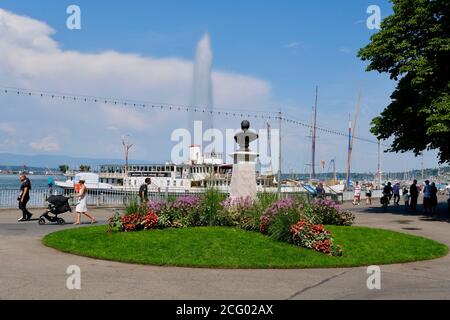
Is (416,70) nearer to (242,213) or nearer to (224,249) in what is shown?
(242,213)

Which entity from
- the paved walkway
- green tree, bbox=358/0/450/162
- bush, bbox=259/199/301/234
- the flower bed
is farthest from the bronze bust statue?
green tree, bbox=358/0/450/162

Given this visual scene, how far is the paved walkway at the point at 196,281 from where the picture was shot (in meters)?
7.96

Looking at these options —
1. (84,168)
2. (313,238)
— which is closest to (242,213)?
(313,238)

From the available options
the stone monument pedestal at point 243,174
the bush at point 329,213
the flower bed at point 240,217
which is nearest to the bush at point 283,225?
the flower bed at point 240,217

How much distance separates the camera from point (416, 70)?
82.0 ft

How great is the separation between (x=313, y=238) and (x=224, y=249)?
2.50 metres

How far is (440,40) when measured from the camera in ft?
80.6

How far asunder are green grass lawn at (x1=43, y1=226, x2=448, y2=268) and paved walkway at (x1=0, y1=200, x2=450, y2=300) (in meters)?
0.43

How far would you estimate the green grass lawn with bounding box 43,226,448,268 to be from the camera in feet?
35.9

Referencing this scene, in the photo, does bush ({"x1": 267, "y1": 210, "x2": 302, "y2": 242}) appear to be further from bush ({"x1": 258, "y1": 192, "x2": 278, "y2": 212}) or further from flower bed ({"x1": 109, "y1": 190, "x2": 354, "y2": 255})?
bush ({"x1": 258, "y1": 192, "x2": 278, "y2": 212})

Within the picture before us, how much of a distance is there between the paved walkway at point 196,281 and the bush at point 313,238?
4.61 ft
